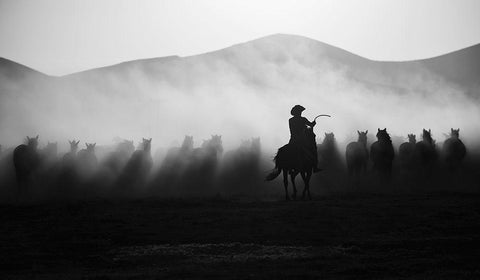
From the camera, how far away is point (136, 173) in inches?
1642

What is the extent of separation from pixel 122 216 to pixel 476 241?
10889 mm

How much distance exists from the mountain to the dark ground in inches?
3795

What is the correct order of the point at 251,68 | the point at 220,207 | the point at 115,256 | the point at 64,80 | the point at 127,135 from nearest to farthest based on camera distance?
the point at 115,256, the point at 220,207, the point at 127,135, the point at 64,80, the point at 251,68

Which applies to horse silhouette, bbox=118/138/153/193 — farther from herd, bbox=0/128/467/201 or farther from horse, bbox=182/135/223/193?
horse, bbox=182/135/223/193

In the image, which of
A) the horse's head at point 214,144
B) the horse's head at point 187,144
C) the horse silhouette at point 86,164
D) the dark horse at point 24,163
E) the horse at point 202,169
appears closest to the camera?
the dark horse at point 24,163

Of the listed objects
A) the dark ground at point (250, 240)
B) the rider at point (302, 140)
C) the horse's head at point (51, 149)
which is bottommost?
the dark ground at point (250, 240)

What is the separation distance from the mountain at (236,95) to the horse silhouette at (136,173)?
7620cm

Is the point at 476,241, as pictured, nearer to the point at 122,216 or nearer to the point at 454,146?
the point at 122,216

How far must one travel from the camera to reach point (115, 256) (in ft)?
48.0

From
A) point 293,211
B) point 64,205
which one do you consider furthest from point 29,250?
point 64,205

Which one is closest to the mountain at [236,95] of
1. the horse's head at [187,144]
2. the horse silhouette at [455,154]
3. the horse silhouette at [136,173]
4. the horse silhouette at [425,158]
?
the horse's head at [187,144]

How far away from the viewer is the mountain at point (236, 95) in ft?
452

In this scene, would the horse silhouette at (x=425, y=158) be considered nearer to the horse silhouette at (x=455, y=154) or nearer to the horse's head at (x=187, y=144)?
the horse silhouette at (x=455, y=154)

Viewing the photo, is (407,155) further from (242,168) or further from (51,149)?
(51,149)
